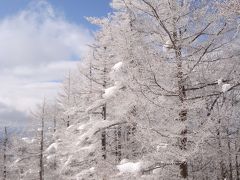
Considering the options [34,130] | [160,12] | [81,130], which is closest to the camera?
[160,12]

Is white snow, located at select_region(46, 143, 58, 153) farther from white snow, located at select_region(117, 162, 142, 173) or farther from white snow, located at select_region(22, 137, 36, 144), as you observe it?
white snow, located at select_region(117, 162, 142, 173)

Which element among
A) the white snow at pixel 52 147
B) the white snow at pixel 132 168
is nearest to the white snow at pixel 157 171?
the white snow at pixel 132 168

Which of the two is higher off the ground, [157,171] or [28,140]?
[28,140]

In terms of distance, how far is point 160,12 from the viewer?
9.87 meters

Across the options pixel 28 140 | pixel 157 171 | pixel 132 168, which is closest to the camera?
pixel 157 171

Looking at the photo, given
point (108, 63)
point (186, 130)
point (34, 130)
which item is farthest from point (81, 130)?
point (34, 130)

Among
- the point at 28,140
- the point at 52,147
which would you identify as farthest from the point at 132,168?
the point at 28,140

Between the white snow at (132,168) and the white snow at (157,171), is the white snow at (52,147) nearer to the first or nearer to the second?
the white snow at (132,168)

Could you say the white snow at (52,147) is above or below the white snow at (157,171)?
above

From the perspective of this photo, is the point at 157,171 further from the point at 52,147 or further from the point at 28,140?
the point at 28,140

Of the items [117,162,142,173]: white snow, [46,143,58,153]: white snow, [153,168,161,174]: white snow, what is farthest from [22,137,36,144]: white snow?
[153,168,161,174]: white snow

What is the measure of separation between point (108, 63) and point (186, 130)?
926 cm

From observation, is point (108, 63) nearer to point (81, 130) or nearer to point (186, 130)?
point (81, 130)

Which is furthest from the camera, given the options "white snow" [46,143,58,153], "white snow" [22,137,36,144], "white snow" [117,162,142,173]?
"white snow" [22,137,36,144]
